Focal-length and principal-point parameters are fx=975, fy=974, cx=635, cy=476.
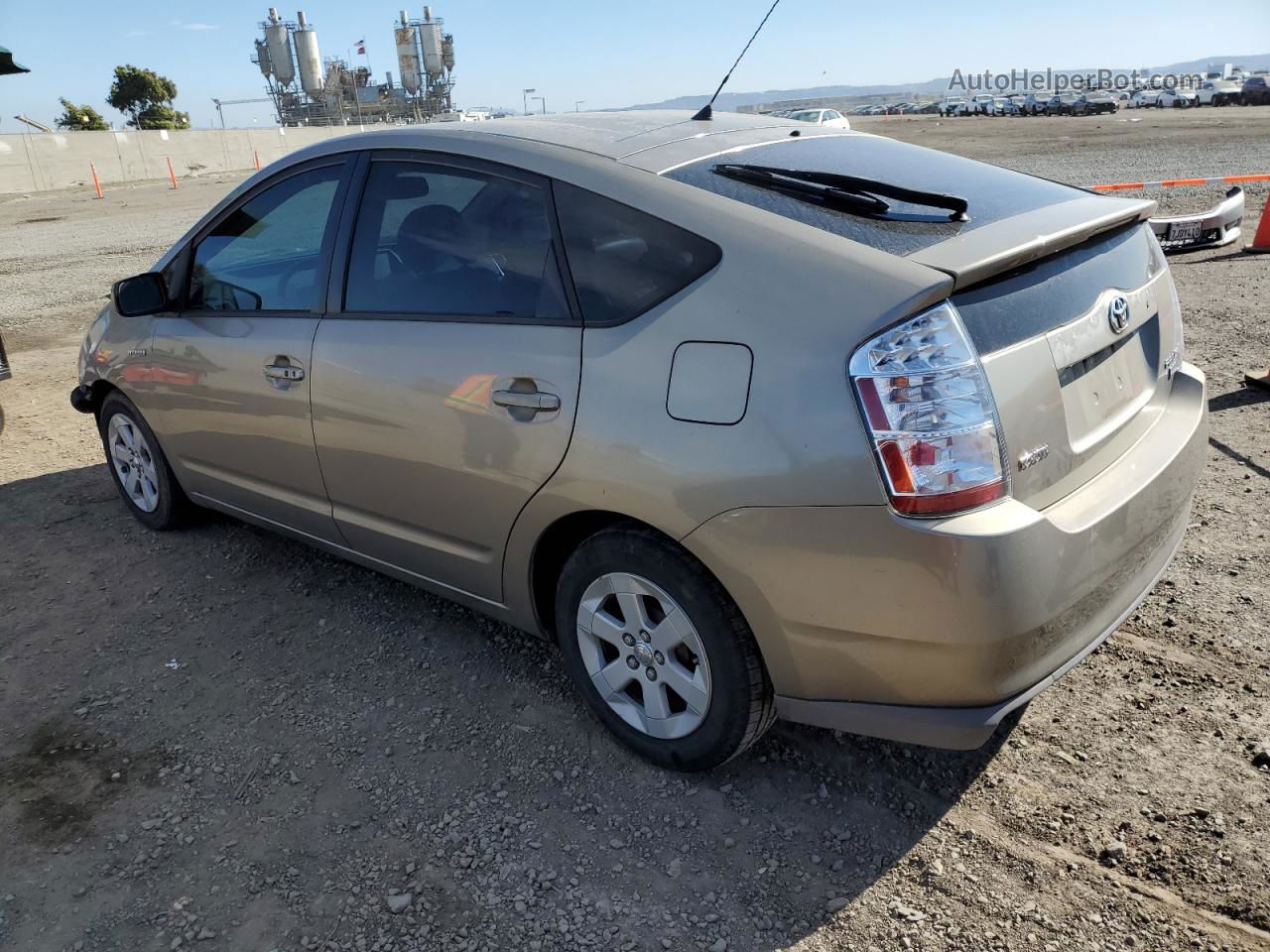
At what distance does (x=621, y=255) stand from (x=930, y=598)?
122 cm

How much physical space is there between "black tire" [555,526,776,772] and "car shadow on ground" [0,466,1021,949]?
0.56 ft

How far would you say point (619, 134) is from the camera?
3.13 m

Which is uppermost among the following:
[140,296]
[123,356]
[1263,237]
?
[140,296]

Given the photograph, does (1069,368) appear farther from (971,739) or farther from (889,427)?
(971,739)

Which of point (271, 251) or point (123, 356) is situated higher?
point (271, 251)

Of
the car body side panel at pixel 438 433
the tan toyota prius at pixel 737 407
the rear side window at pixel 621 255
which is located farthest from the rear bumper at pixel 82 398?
the rear side window at pixel 621 255

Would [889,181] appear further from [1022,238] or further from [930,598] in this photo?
[930,598]

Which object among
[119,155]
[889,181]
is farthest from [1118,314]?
[119,155]

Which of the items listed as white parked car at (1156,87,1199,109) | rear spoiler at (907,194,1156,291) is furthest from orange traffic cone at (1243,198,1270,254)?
white parked car at (1156,87,1199,109)

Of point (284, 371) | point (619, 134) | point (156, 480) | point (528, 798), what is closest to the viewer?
point (528, 798)

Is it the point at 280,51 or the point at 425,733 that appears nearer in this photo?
the point at 425,733

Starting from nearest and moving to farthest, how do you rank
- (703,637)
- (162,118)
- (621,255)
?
1. (703,637)
2. (621,255)
3. (162,118)

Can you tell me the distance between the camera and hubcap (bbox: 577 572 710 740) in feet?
8.68

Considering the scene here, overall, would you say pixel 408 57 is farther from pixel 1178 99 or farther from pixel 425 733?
pixel 425 733
